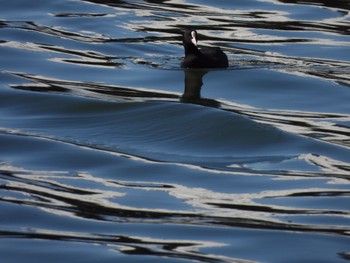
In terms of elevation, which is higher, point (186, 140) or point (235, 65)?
point (235, 65)

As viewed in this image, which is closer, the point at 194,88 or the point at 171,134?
the point at 171,134

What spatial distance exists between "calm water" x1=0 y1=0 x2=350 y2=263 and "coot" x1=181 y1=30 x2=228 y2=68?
125 millimetres

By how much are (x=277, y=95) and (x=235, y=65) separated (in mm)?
2047

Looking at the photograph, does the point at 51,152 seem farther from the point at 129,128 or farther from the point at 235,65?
the point at 235,65

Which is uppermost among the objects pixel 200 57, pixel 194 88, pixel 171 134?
pixel 200 57

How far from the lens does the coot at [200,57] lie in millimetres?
17000

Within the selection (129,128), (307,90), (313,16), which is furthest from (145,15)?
(129,128)

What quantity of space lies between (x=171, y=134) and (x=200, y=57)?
386cm

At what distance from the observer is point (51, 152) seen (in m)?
12.1

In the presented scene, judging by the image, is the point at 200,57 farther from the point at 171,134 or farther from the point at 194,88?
the point at 171,134

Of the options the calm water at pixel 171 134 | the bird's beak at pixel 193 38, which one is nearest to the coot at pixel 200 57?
the bird's beak at pixel 193 38

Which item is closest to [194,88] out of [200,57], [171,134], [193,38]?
[193,38]

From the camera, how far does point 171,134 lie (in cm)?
1348

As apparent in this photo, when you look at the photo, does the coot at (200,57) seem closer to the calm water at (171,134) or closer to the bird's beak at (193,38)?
the bird's beak at (193,38)
